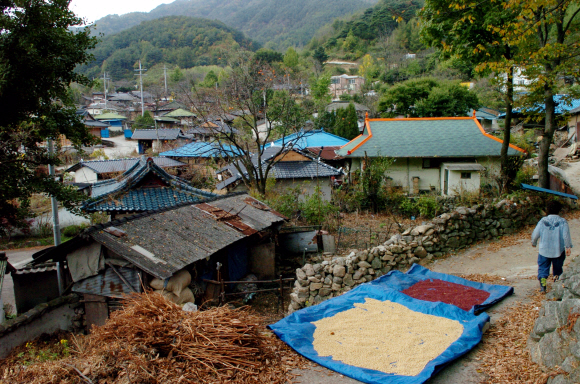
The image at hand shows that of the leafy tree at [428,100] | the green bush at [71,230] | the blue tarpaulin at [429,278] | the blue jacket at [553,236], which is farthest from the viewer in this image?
the leafy tree at [428,100]

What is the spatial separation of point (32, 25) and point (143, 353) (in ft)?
26.3

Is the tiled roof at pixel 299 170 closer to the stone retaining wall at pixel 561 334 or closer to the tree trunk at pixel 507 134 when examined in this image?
the tree trunk at pixel 507 134

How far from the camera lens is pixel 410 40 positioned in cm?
7938

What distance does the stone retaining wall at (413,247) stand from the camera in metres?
9.58

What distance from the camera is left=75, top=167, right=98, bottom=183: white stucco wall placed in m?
28.9

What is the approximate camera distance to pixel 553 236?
23.6 ft

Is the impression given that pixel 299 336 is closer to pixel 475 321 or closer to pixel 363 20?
pixel 475 321

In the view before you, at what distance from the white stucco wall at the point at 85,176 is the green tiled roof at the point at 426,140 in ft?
60.3

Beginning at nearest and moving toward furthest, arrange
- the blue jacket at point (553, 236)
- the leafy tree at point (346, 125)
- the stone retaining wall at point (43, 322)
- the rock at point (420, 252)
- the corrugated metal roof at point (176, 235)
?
the blue jacket at point (553, 236) → the stone retaining wall at point (43, 322) → the corrugated metal roof at point (176, 235) → the rock at point (420, 252) → the leafy tree at point (346, 125)

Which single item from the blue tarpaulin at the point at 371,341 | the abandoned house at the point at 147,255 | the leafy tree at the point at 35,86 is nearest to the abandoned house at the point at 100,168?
the abandoned house at the point at 147,255

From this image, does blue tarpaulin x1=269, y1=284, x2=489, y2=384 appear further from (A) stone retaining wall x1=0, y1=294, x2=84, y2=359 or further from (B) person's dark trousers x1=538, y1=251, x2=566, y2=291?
(A) stone retaining wall x1=0, y1=294, x2=84, y2=359

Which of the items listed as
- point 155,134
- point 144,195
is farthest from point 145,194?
point 155,134

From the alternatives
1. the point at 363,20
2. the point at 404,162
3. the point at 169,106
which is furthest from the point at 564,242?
the point at 363,20

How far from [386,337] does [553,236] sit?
3794mm
